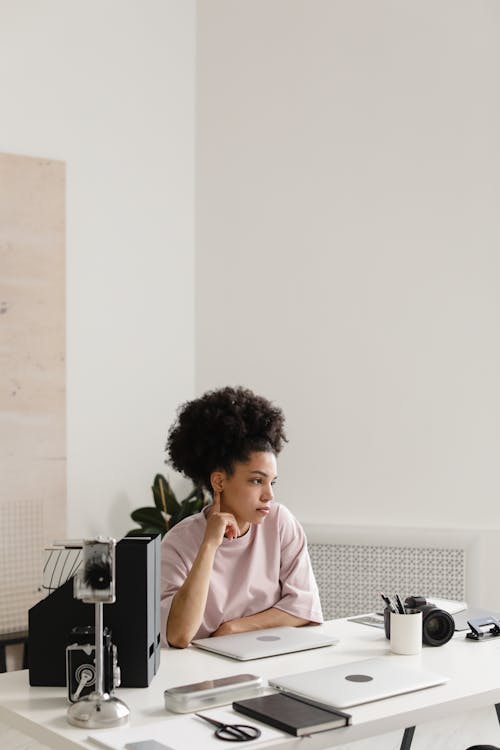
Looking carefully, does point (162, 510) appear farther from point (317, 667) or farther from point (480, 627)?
point (317, 667)

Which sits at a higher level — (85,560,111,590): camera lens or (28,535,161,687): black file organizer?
(85,560,111,590): camera lens

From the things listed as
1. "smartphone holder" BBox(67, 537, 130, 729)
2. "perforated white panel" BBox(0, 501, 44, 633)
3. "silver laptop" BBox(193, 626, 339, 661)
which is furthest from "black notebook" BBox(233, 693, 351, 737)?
"perforated white panel" BBox(0, 501, 44, 633)

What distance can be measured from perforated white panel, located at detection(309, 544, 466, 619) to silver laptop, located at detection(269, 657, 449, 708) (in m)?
2.01

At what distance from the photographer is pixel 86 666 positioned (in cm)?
181

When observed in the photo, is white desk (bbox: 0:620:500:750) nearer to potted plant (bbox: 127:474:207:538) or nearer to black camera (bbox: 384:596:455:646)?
black camera (bbox: 384:596:455:646)

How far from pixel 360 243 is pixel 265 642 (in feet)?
7.61

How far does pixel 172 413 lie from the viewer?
14.3ft

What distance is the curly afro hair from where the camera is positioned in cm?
252

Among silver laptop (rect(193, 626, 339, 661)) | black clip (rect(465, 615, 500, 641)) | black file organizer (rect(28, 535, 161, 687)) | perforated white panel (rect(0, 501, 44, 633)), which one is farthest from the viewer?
perforated white panel (rect(0, 501, 44, 633))

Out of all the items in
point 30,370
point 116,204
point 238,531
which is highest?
point 116,204

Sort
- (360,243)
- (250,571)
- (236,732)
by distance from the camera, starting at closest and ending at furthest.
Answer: (236,732), (250,571), (360,243)

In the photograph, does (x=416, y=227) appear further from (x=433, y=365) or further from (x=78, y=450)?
(x=78, y=450)

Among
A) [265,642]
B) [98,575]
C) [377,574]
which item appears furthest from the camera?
[377,574]

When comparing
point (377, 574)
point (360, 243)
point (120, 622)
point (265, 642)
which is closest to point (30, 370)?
point (360, 243)
